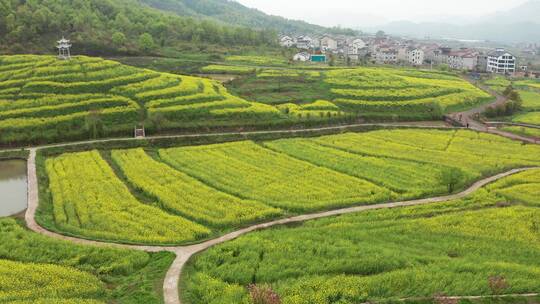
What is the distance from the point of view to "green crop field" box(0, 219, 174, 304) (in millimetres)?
19625

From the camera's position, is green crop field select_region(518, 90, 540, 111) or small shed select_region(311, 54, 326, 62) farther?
small shed select_region(311, 54, 326, 62)

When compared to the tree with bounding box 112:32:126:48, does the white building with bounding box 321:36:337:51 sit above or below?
above

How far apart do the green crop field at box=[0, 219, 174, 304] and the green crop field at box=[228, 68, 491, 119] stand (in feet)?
131

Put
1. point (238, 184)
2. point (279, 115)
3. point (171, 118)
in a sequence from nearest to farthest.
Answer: point (238, 184), point (171, 118), point (279, 115)

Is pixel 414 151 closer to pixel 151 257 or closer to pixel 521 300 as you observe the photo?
pixel 521 300

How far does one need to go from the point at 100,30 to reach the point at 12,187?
65.8m

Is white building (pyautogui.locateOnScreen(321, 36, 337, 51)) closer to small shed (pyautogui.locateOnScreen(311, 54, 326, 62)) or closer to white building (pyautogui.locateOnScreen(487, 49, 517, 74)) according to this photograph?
small shed (pyautogui.locateOnScreen(311, 54, 326, 62))

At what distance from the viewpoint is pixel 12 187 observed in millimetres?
35250

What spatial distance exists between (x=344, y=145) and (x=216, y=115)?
50.1 ft

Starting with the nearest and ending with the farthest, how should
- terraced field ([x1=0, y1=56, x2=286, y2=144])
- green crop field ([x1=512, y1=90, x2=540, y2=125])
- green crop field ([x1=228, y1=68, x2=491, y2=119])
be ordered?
terraced field ([x1=0, y1=56, x2=286, y2=144])
green crop field ([x1=512, y1=90, x2=540, y2=125])
green crop field ([x1=228, y1=68, x2=491, y2=119])

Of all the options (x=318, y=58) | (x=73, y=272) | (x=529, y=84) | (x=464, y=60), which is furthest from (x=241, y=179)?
(x=464, y=60)

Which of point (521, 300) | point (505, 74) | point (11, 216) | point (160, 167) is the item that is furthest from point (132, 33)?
point (521, 300)

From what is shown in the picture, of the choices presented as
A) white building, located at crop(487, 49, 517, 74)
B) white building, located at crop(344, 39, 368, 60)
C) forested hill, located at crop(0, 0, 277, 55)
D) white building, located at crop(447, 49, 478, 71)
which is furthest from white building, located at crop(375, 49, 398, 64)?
forested hill, located at crop(0, 0, 277, 55)

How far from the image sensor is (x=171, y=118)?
50094 mm
